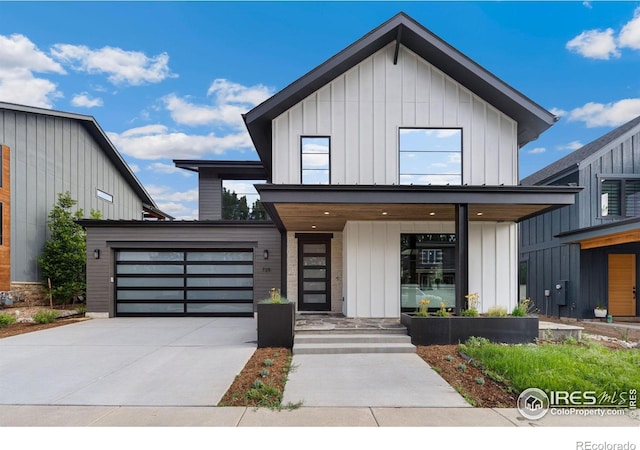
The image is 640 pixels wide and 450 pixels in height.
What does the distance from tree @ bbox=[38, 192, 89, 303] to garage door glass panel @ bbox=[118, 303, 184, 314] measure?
11.6ft

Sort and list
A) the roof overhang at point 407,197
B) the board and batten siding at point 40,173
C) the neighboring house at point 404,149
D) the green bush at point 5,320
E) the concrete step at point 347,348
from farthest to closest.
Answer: the board and batten siding at point 40,173
the green bush at point 5,320
the neighboring house at point 404,149
the roof overhang at point 407,197
the concrete step at point 347,348

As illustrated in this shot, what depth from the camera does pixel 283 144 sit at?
9062mm

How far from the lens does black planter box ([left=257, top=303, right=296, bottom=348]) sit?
7.27 meters

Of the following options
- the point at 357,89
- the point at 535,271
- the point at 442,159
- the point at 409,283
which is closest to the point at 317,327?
the point at 409,283

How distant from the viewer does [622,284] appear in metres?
12.4

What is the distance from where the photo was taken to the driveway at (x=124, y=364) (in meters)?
4.64

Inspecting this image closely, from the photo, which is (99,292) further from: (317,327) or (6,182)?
(317,327)

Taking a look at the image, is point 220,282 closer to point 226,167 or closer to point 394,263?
point 394,263

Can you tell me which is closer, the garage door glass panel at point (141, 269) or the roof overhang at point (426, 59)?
the roof overhang at point (426, 59)

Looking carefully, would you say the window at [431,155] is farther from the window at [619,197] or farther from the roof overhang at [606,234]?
the window at [619,197]

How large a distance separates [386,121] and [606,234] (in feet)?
22.9

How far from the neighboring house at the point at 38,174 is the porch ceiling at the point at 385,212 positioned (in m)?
10.2

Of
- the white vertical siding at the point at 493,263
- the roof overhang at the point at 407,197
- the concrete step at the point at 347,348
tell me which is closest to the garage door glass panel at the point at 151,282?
the roof overhang at the point at 407,197

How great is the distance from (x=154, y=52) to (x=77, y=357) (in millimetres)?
17338
